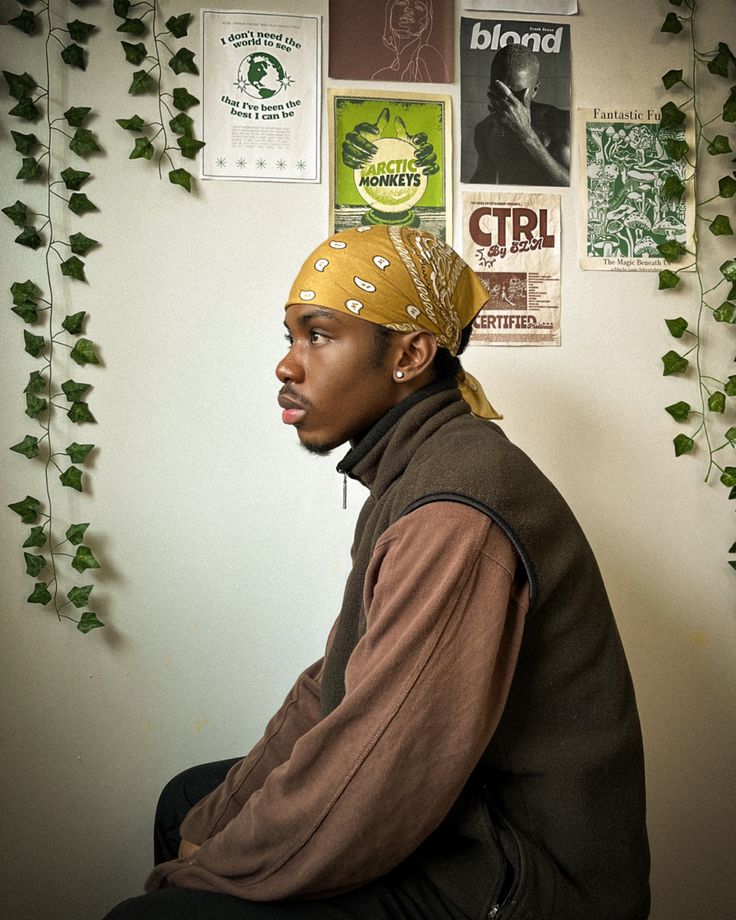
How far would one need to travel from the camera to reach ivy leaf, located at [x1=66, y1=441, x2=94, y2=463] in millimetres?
1621

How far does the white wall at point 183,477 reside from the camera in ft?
5.40

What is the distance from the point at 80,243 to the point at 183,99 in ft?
1.23

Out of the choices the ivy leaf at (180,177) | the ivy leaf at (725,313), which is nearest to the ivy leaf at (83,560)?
the ivy leaf at (180,177)

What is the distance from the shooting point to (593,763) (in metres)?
0.93

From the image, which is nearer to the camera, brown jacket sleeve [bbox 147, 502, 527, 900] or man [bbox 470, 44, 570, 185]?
brown jacket sleeve [bbox 147, 502, 527, 900]

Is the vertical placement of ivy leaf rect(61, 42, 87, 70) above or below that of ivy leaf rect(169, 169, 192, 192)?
above

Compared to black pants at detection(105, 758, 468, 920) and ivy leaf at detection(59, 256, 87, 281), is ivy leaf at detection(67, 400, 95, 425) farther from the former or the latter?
black pants at detection(105, 758, 468, 920)

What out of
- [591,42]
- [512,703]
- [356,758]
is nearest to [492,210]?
[591,42]

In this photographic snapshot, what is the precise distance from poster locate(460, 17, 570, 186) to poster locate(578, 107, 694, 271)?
70mm

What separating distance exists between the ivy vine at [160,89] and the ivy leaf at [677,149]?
3.43 feet

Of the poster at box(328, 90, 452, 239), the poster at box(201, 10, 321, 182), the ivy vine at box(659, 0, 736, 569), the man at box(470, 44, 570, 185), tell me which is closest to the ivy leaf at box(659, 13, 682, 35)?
the ivy vine at box(659, 0, 736, 569)

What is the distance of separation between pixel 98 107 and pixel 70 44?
0.44 ft

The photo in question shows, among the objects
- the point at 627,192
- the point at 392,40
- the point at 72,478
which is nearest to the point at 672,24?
the point at 627,192

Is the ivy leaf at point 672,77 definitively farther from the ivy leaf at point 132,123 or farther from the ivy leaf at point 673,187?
the ivy leaf at point 132,123
